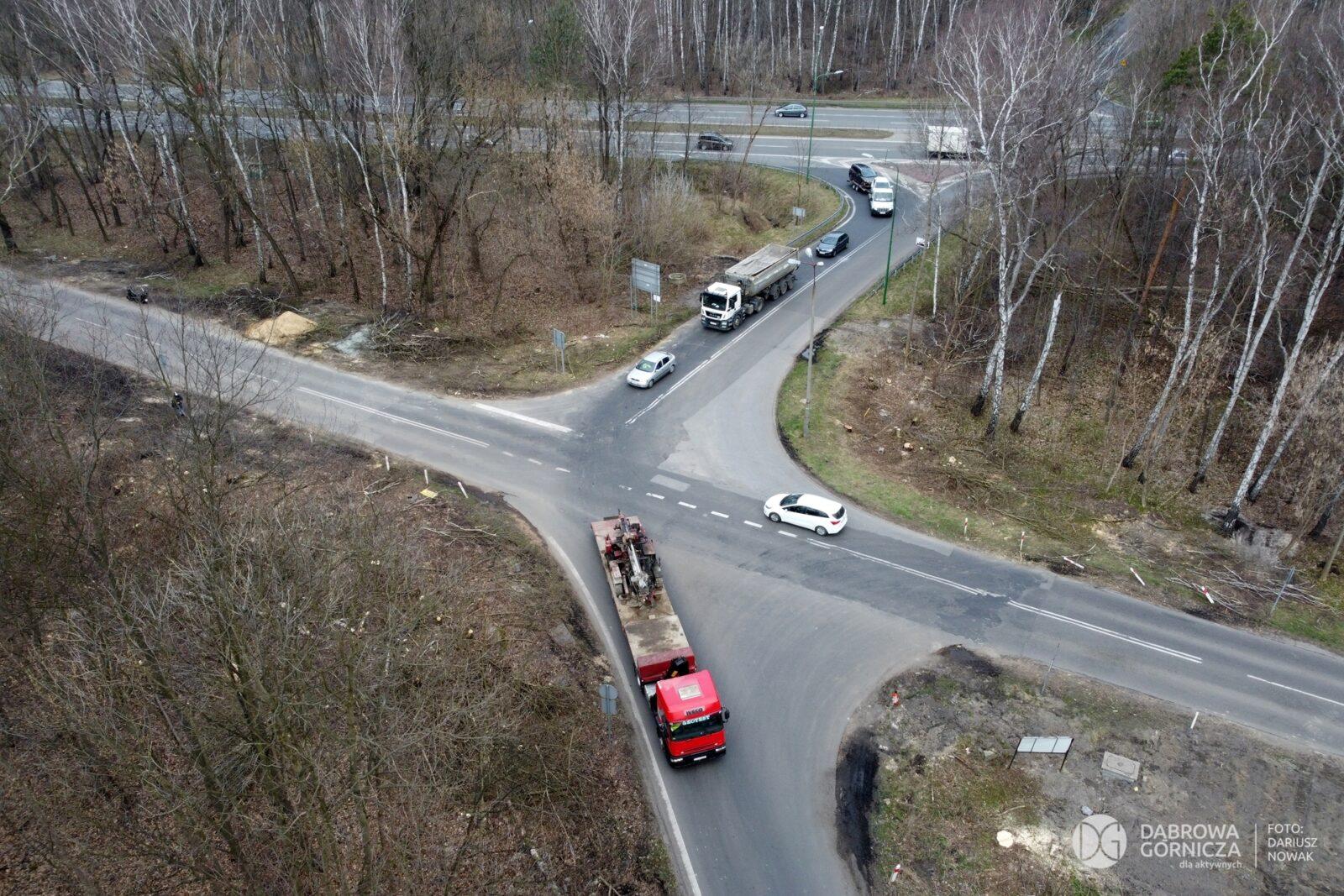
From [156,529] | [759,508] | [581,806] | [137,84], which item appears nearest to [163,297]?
[137,84]

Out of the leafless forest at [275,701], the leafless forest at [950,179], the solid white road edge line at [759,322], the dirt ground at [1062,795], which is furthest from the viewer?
the solid white road edge line at [759,322]

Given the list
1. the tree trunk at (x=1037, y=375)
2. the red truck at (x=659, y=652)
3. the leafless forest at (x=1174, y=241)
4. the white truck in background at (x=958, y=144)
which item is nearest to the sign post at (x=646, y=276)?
the white truck in background at (x=958, y=144)

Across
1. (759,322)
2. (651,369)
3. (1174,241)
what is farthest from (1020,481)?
(1174,241)

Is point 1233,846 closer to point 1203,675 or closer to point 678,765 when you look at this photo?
point 1203,675

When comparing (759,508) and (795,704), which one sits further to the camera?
(759,508)

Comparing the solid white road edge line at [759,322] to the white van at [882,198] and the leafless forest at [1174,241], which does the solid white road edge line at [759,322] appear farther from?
the leafless forest at [1174,241]

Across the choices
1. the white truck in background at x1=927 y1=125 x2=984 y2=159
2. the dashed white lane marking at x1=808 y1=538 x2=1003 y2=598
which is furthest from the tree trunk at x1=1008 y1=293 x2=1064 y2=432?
the dashed white lane marking at x1=808 y1=538 x2=1003 y2=598

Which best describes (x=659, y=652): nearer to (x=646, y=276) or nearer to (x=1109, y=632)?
(x=1109, y=632)
